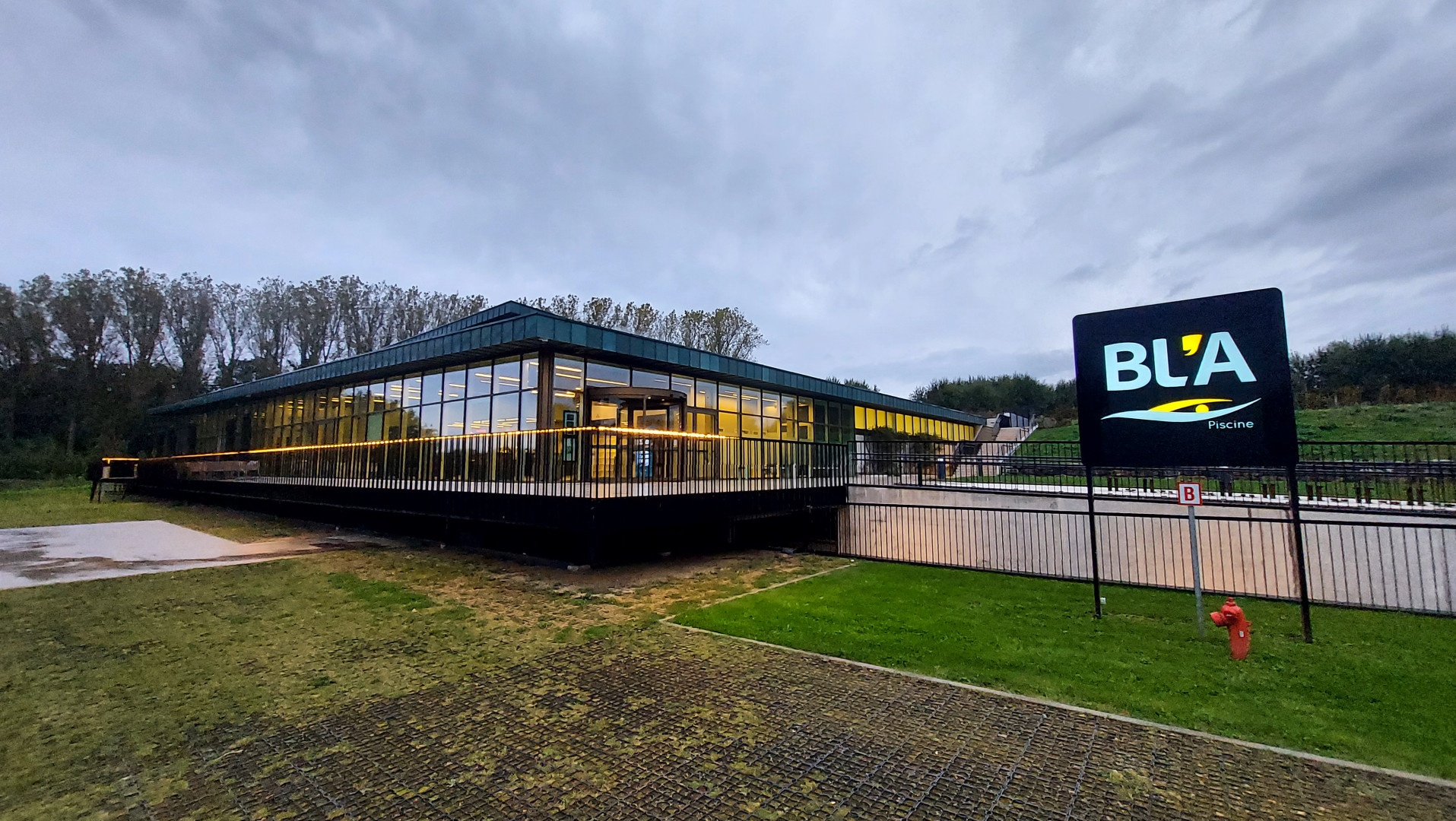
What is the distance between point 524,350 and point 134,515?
1592 centimetres

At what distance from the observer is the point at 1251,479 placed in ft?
33.2

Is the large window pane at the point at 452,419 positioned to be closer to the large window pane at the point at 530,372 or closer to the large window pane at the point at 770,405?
the large window pane at the point at 530,372

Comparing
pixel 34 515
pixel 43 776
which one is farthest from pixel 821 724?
pixel 34 515

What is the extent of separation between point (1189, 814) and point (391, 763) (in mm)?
4530

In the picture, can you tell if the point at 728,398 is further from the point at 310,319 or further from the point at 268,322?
the point at 268,322

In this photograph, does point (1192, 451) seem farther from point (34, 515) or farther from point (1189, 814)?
point (34, 515)

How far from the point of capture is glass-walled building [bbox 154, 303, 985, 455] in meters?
13.4

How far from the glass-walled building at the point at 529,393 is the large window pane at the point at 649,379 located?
0.11 feet

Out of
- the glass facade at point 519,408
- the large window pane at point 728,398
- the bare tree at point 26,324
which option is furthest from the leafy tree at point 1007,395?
the bare tree at point 26,324

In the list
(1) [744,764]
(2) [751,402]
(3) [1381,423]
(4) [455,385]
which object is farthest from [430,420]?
(3) [1381,423]

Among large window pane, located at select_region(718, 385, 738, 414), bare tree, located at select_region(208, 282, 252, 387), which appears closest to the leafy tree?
large window pane, located at select_region(718, 385, 738, 414)

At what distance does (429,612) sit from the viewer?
23.1 ft

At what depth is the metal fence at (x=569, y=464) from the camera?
930cm

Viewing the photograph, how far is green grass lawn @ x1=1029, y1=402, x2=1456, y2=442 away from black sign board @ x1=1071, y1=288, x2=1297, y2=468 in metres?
23.9
